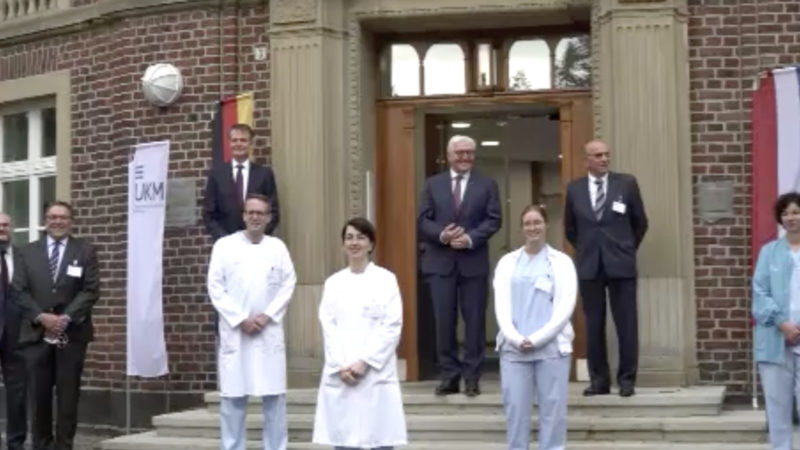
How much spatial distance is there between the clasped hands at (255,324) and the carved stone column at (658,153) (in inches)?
126

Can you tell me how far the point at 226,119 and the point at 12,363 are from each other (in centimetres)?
283

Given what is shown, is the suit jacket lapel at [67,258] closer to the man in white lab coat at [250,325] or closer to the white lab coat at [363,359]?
the man in white lab coat at [250,325]

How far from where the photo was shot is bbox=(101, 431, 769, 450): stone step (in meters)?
9.76

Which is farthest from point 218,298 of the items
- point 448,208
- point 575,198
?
point 575,198

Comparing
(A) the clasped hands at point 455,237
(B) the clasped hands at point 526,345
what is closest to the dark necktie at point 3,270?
(A) the clasped hands at point 455,237

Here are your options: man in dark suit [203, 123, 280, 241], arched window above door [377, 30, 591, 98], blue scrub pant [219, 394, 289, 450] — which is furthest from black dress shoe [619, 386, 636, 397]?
man in dark suit [203, 123, 280, 241]

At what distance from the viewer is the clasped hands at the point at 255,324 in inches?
369

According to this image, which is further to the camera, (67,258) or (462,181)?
(67,258)

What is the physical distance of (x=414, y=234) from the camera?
12.6 metres

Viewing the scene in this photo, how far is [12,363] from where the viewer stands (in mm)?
11164

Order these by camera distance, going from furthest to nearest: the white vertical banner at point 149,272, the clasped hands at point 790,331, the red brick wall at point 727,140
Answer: the white vertical banner at point 149,272 → the red brick wall at point 727,140 → the clasped hands at point 790,331

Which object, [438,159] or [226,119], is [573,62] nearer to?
[438,159]

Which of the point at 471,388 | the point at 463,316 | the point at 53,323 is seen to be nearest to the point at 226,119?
the point at 53,323

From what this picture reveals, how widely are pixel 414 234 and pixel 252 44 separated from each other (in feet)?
7.20
